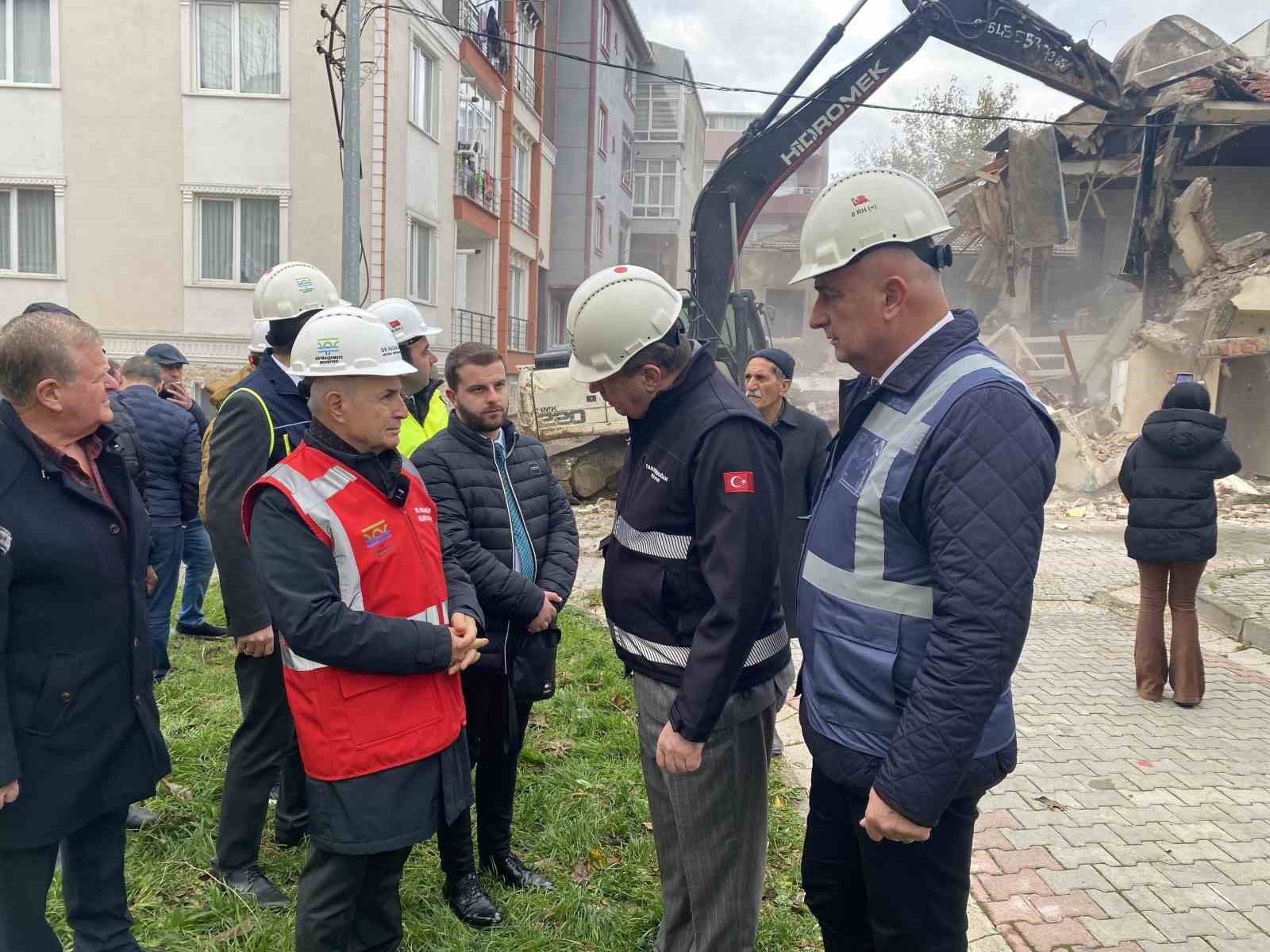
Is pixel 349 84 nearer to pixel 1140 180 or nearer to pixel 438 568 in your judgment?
pixel 438 568

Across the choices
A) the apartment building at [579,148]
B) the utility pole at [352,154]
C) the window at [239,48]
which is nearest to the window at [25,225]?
the window at [239,48]

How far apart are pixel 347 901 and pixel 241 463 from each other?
5.35 ft

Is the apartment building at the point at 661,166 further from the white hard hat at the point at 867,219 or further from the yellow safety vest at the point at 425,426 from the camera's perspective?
the white hard hat at the point at 867,219

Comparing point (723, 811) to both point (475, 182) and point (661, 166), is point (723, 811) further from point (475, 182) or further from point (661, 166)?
point (661, 166)

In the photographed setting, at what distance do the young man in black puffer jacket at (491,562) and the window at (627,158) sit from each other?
3718cm

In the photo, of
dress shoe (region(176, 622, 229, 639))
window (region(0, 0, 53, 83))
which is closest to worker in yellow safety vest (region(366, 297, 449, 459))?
dress shoe (region(176, 622, 229, 639))

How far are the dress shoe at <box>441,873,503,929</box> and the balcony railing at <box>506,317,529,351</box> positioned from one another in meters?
20.8

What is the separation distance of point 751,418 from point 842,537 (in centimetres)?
51

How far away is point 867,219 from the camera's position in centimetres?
213

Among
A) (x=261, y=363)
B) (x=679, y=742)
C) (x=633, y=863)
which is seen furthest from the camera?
(x=633, y=863)

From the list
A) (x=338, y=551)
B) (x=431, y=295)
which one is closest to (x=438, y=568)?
(x=338, y=551)

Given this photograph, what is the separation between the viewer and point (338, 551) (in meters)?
2.47

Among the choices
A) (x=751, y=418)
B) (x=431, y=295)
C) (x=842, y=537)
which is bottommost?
(x=842, y=537)

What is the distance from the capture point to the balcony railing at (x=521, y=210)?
24.3m
